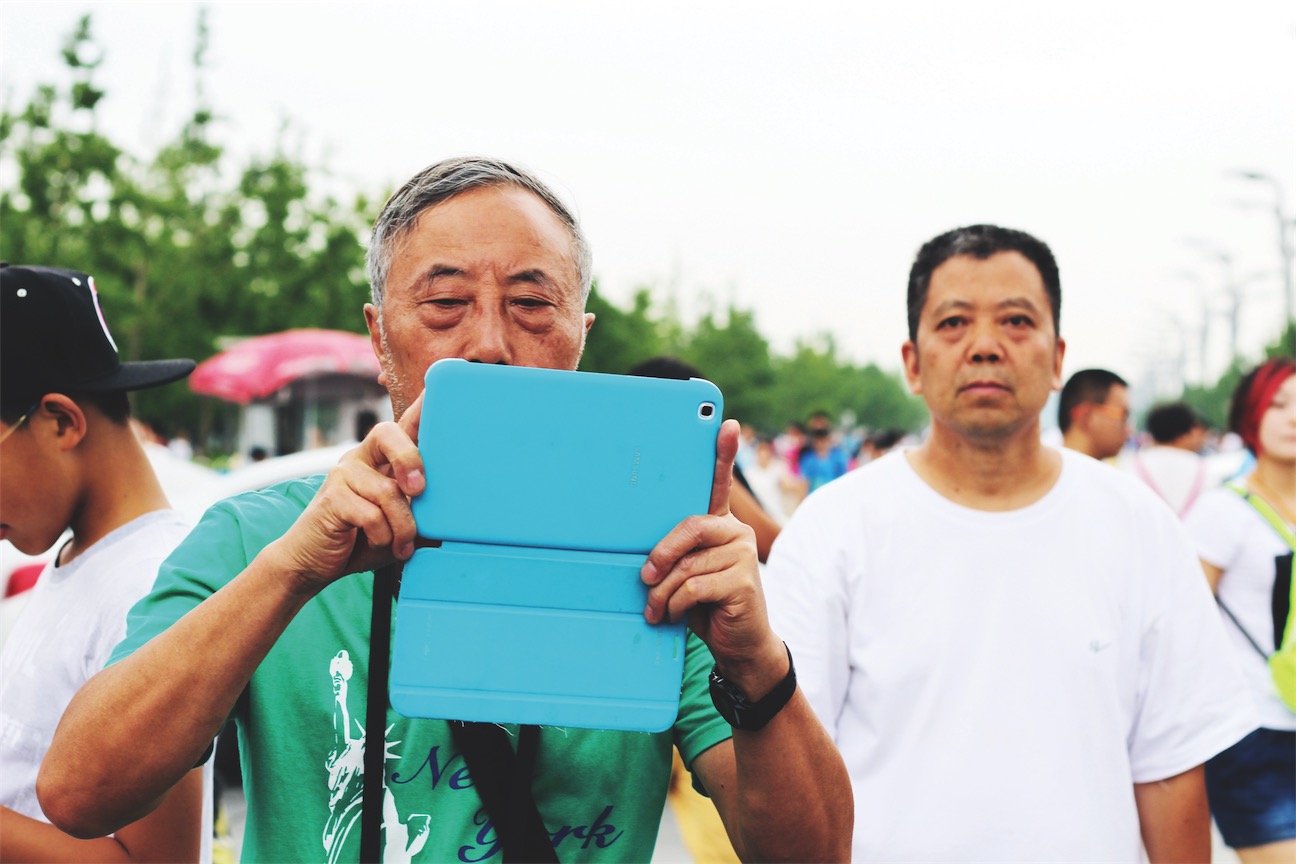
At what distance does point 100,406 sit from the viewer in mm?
2281

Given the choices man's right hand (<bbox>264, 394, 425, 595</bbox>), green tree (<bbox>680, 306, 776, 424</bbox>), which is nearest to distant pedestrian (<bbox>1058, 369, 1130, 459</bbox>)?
man's right hand (<bbox>264, 394, 425, 595</bbox>)

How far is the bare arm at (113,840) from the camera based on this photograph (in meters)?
1.82

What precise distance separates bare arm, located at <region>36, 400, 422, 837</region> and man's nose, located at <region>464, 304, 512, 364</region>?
0.30 metres

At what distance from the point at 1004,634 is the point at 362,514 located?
165 centimetres

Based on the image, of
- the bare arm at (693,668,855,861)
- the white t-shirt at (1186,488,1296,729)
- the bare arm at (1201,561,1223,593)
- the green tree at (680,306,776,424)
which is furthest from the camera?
the green tree at (680,306,776,424)

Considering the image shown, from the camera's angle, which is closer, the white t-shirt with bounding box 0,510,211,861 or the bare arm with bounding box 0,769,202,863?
the bare arm with bounding box 0,769,202,863

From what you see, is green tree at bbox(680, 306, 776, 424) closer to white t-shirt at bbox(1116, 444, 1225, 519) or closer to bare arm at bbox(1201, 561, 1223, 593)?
white t-shirt at bbox(1116, 444, 1225, 519)

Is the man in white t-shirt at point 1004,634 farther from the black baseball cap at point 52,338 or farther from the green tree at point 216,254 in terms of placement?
the green tree at point 216,254

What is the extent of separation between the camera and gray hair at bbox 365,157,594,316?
1.71 metres

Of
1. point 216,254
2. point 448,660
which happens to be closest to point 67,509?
point 448,660

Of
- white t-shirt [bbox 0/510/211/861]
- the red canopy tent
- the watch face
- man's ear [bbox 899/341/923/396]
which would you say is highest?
man's ear [bbox 899/341/923/396]

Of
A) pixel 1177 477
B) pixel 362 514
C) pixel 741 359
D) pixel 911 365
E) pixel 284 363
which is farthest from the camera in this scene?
pixel 741 359

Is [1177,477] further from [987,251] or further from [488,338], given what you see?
[488,338]

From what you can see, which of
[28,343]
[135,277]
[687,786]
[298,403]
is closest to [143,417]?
[135,277]
